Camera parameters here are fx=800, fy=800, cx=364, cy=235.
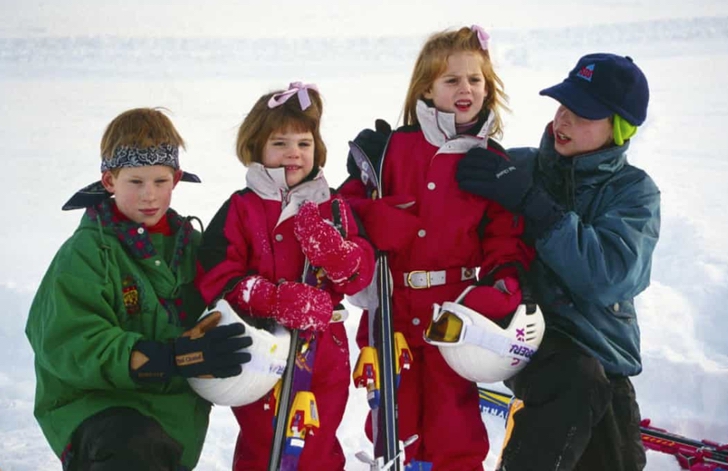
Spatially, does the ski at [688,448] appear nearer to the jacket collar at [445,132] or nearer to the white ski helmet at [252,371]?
the jacket collar at [445,132]

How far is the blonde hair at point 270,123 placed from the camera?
293 cm

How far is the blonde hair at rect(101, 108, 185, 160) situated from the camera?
2.79 meters

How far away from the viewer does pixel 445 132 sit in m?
3.05

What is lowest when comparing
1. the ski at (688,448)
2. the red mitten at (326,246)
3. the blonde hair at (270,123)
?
the ski at (688,448)

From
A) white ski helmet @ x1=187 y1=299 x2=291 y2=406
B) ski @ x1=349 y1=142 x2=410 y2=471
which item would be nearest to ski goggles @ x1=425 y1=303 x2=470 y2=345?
ski @ x1=349 y1=142 x2=410 y2=471

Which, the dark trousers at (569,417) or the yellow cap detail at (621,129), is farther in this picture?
the yellow cap detail at (621,129)

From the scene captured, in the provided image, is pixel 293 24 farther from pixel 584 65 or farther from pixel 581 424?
pixel 581 424

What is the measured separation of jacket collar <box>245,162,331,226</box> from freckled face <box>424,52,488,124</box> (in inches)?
23.1

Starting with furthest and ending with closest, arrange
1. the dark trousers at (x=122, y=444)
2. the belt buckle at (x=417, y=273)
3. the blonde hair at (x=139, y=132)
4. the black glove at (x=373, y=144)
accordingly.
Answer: the black glove at (x=373, y=144), the belt buckle at (x=417, y=273), the blonde hair at (x=139, y=132), the dark trousers at (x=122, y=444)

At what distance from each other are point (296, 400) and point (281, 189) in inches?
29.9

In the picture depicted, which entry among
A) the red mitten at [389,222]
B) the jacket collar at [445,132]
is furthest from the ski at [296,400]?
the jacket collar at [445,132]

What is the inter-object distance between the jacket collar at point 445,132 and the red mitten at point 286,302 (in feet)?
2.59

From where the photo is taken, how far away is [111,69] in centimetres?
930

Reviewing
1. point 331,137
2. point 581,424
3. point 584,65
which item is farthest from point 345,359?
point 331,137
